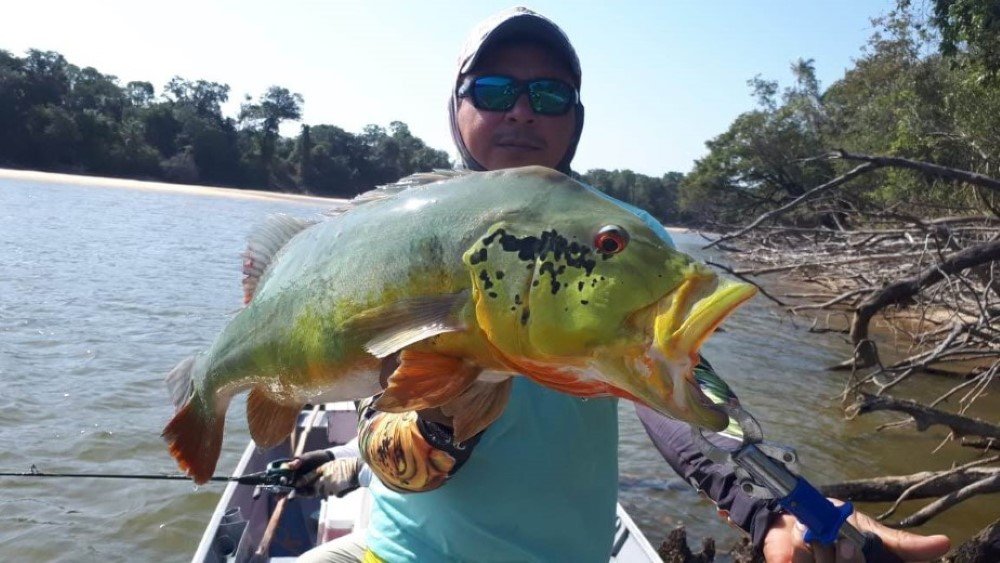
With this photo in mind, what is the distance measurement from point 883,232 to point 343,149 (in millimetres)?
74329

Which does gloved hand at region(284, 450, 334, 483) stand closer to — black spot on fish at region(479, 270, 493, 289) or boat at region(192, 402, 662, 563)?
boat at region(192, 402, 662, 563)

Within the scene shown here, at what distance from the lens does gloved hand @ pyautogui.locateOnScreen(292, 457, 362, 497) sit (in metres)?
4.05

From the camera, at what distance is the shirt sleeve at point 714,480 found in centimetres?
210

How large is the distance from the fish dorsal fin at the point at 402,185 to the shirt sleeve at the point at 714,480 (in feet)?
2.70

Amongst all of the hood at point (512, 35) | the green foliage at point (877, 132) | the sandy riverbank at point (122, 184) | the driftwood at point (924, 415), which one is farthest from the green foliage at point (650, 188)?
the hood at point (512, 35)

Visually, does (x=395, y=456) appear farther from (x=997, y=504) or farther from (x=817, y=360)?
Result: (x=817, y=360)

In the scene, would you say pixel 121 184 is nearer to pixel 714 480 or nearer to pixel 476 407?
pixel 714 480

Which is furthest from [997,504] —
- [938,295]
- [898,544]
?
[898,544]

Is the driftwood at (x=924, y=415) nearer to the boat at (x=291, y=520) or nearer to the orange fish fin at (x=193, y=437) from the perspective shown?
the boat at (x=291, y=520)

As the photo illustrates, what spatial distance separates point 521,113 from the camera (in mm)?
2457

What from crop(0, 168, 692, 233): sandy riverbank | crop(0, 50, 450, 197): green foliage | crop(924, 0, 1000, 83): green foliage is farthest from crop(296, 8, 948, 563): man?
crop(0, 50, 450, 197): green foliage

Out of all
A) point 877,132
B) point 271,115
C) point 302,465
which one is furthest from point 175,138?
point 302,465

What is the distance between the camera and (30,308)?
1334 centimetres

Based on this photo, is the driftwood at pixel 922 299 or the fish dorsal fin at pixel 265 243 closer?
the fish dorsal fin at pixel 265 243
